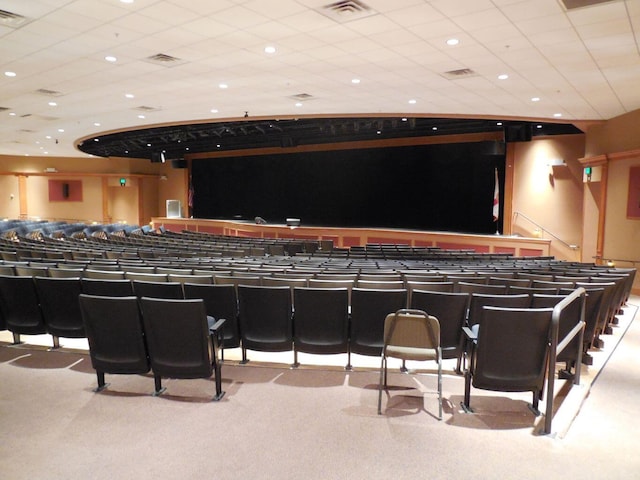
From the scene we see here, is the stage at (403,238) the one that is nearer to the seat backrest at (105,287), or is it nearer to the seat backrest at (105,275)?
the seat backrest at (105,275)

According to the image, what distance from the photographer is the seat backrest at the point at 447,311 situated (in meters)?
4.22

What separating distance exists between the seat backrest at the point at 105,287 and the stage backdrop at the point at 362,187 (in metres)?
14.4

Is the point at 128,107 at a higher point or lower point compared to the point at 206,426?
higher

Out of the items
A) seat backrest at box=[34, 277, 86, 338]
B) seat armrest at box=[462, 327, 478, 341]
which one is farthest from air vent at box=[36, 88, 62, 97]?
seat armrest at box=[462, 327, 478, 341]

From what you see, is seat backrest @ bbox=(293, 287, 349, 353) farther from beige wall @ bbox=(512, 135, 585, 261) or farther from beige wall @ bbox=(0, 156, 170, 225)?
beige wall @ bbox=(0, 156, 170, 225)

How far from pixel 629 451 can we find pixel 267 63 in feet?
25.4

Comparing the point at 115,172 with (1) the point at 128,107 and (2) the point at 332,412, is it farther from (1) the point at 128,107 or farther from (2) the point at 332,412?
(2) the point at 332,412

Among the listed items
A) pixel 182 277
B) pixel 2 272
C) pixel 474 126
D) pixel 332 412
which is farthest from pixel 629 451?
pixel 474 126

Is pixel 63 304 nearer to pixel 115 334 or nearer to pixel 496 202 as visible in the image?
pixel 115 334

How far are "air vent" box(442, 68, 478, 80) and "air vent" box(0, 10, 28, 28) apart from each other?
6.99 meters

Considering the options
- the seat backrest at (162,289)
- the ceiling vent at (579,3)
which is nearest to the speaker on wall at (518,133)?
the ceiling vent at (579,3)

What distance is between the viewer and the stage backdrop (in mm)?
18688

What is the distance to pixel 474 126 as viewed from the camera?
1659 centimetres

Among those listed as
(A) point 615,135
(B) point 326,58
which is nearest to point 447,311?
(B) point 326,58
